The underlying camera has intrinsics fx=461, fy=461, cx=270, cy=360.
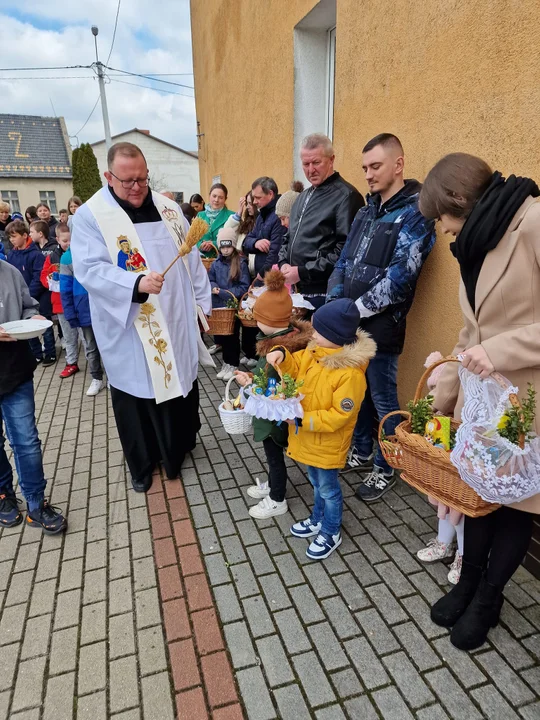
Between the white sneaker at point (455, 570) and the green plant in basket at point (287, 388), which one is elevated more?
the green plant in basket at point (287, 388)

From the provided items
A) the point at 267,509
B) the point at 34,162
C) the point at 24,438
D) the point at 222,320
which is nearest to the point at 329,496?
the point at 267,509

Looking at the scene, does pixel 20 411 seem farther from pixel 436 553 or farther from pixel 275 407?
pixel 436 553

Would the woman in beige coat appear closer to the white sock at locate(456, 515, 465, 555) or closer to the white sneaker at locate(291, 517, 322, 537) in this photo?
the white sock at locate(456, 515, 465, 555)

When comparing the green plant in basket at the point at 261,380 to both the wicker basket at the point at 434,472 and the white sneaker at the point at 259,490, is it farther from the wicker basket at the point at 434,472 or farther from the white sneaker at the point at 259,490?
the white sneaker at the point at 259,490

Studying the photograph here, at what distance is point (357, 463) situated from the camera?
361 cm

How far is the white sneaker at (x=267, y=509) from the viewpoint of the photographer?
3.06 metres

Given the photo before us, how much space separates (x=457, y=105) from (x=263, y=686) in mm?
3319

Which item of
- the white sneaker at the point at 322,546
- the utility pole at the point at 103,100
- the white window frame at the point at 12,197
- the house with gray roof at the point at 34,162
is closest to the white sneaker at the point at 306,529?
the white sneaker at the point at 322,546

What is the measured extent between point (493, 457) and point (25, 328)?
2.49 m

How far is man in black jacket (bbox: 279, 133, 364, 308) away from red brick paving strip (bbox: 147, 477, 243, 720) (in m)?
1.96

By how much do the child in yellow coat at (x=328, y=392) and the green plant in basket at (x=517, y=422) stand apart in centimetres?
79

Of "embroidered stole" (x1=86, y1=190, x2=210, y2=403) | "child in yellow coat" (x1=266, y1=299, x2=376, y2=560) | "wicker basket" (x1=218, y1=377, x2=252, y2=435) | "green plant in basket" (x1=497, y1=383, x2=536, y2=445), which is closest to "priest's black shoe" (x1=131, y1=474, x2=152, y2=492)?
"embroidered stole" (x1=86, y1=190, x2=210, y2=403)

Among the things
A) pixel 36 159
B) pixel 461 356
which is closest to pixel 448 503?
pixel 461 356

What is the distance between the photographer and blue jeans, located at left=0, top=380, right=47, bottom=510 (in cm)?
278
